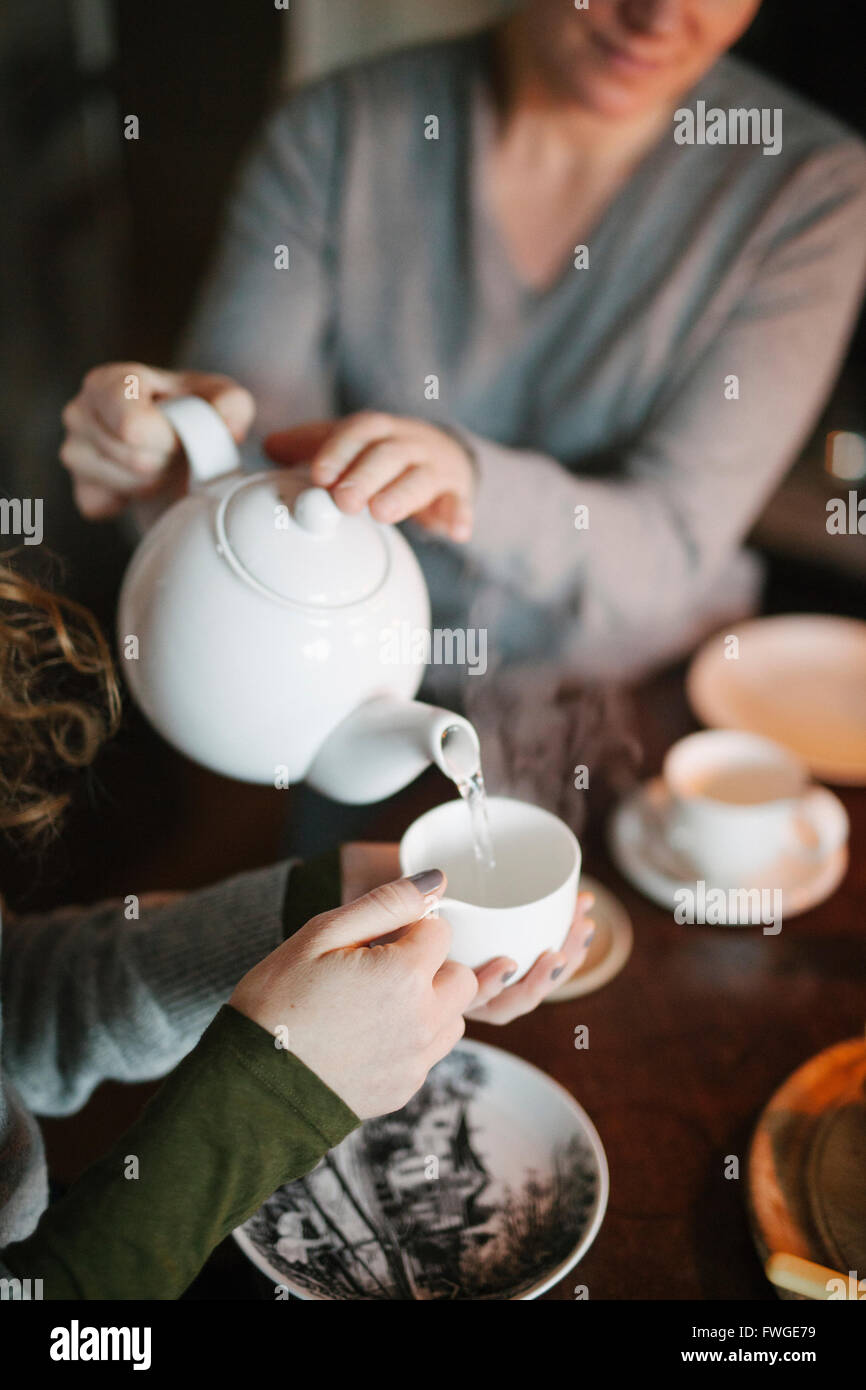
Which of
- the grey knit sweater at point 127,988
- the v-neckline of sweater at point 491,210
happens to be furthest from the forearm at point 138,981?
the v-neckline of sweater at point 491,210

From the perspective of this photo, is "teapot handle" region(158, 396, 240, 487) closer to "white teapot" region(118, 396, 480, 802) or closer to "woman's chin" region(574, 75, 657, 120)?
"white teapot" region(118, 396, 480, 802)

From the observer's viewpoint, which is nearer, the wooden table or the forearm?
the wooden table

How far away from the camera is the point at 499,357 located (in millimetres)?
1325

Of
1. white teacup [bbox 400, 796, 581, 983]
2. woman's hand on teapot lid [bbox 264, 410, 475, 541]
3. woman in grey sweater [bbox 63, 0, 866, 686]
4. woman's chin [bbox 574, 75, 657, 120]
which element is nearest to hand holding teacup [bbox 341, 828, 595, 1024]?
white teacup [bbox 400, 796, 581, 983]

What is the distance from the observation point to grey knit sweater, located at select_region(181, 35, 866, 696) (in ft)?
3.88

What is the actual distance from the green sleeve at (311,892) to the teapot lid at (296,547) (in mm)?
238

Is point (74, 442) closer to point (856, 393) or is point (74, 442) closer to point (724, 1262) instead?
point (724, 1262)

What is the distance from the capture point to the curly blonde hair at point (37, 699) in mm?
722

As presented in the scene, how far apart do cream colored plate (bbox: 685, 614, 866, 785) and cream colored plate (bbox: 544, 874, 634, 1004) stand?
332 mm

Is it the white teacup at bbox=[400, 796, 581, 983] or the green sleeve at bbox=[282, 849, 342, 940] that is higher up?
the white teacup at bbox=[400, 796, 581, 983]

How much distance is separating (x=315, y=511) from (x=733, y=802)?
1.80 ft

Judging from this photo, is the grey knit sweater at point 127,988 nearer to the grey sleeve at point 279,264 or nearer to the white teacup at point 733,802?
the white teacup at point 733,802

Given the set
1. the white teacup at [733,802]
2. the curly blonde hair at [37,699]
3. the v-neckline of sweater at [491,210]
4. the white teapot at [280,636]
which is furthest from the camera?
the v-neckline of sweater at [491,210]

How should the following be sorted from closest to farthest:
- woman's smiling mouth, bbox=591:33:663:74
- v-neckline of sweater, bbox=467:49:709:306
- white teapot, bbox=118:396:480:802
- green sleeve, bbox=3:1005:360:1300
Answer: green sleeve, bbox=3:1005:360:1300, white teapot, bbox=118:396:480:802, woman's smiling mouth, bbox=591:33:663:74, v-neckline of sweater, bbox=467:49:709:306
